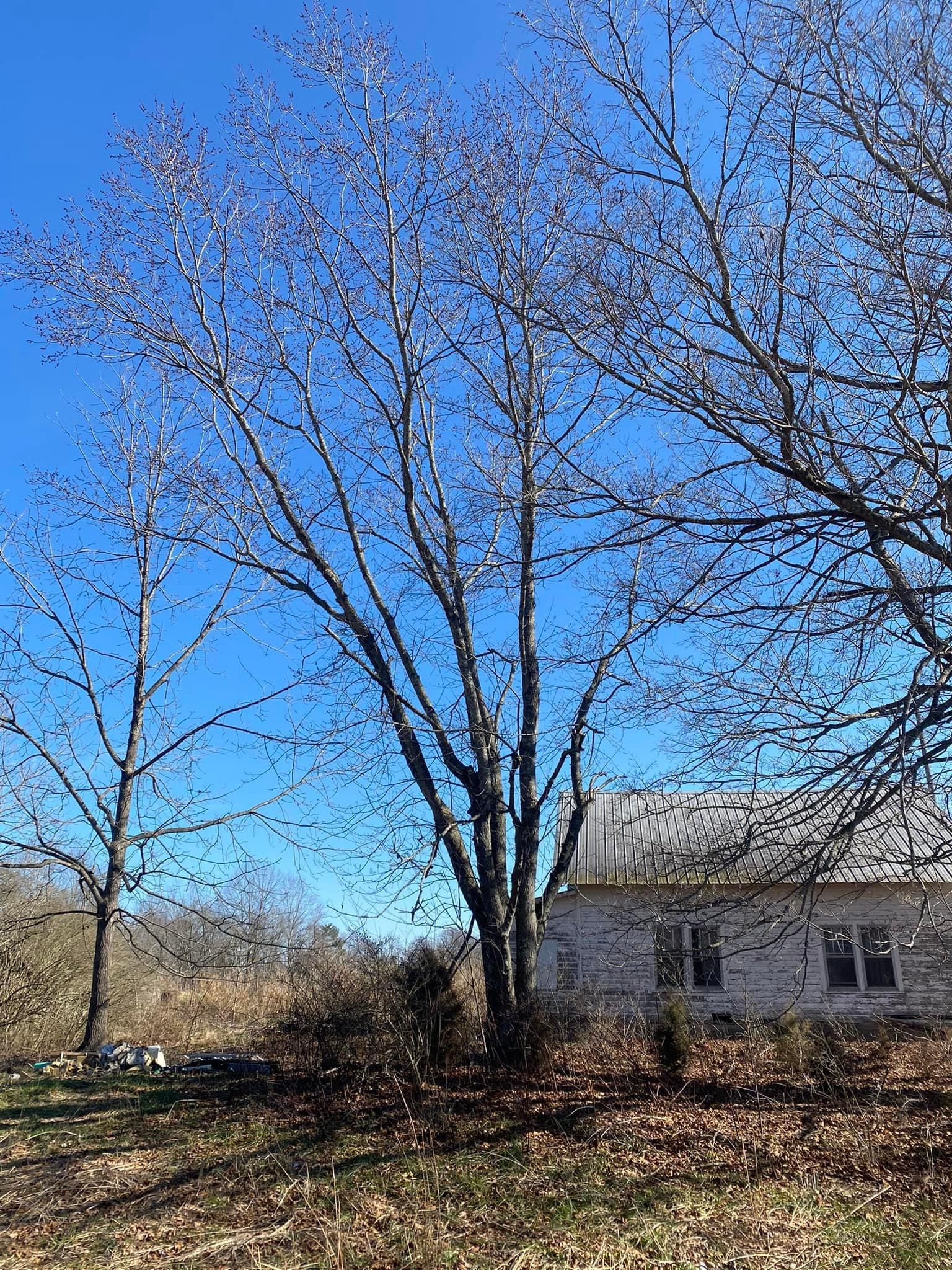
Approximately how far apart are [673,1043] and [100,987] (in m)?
8.19

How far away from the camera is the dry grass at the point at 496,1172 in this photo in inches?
219

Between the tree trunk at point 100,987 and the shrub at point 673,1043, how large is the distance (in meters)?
7.78

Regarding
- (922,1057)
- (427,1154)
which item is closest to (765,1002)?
(922,1057)

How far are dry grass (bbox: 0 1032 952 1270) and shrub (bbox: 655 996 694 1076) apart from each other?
0.65ft

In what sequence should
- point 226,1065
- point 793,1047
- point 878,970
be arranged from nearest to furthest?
point 793,1047, point 226,1065, point 878,970

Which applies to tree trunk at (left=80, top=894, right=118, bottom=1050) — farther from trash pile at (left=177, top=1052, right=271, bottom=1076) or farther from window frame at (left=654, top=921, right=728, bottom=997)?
window frame at (left=654, top=921, right=728, bottom=997)

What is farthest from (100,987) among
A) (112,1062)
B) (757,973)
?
(757,973)

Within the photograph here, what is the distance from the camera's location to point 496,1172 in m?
6.70

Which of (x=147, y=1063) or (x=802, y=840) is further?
(x=147, y=1063)

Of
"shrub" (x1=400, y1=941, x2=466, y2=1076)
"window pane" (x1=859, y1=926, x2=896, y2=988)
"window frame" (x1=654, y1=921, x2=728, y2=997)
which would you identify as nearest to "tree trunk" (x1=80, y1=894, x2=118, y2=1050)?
"shrub" (x1=400, y1=941, x2=466, y2=1076)

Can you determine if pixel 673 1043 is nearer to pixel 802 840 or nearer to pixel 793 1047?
pixel 793 1047

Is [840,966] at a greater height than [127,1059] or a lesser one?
greater

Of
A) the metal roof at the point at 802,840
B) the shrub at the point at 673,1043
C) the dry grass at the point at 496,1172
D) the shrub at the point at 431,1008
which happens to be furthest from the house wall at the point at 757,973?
the metal roof at the point at 802,840

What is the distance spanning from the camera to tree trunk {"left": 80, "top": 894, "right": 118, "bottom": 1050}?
41.1 feet
